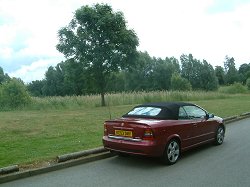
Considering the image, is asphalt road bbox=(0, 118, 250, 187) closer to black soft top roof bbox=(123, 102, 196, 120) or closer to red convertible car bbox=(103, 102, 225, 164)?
red convertible car bbox=(103, 102, 225, 164)

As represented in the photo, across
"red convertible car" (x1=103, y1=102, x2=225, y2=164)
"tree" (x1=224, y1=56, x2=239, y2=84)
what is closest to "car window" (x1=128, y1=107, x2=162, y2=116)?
"red convertible car" (x1=103, y1=102, x2=225, y2=164)

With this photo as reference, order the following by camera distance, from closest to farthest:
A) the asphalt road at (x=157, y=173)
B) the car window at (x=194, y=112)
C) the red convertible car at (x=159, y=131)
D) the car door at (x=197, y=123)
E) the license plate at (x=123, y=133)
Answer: the asphalt road at (x=157, y=173), the red convertible car at (x=159, y=131), the license plate at (x=123, y=133), the car door at (x=197, y=123), the car window at (x=194, y=112)

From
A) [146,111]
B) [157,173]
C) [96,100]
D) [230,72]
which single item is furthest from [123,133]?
[230,72]

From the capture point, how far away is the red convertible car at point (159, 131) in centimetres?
809

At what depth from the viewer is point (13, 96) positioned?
30.9 m

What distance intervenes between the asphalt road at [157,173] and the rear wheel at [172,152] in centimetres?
17

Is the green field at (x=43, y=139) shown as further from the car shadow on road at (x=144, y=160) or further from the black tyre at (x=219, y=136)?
the black tyre at (x=219, y=136)

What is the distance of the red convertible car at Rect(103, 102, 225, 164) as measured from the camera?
8086 mm

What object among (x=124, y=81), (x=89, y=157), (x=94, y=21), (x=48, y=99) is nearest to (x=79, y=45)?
(x=94, y=21)

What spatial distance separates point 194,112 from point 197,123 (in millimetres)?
414

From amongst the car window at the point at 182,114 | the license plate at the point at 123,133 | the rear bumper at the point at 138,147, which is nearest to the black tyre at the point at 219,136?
the car window at the point at 182,114

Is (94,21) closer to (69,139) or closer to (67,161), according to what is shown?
(69,139)

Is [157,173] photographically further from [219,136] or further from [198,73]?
[198,73]

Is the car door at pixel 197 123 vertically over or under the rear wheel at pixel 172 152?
over
